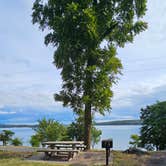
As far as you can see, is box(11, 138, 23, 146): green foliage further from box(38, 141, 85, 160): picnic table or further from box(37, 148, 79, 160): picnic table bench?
box(37, 148, 79, 160): picnic table bench

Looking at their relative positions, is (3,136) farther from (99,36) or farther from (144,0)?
(144,0)

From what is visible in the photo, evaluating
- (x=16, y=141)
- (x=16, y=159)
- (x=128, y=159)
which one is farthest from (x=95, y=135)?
(x=128, y=159)

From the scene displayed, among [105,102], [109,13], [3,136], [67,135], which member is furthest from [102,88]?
[67,135]

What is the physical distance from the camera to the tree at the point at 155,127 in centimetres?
2056

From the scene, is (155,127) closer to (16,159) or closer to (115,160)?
(115,160)

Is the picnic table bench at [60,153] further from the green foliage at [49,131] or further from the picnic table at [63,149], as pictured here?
the green foliage at [49,131]

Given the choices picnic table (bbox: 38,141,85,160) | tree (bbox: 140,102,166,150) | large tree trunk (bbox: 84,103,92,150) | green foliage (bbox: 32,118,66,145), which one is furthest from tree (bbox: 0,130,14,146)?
picnic table (bbox: 38,141,85,160)

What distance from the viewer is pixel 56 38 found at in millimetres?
15844

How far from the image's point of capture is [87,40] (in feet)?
50.7

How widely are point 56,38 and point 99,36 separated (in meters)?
1.76

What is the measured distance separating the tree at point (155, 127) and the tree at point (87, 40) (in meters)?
5.48

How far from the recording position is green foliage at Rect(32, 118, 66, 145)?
29.6 m

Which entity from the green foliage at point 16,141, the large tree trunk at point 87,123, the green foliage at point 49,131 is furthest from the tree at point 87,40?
the green foliage at point 49,131

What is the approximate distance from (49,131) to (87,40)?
1606cm
